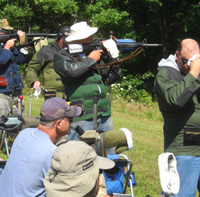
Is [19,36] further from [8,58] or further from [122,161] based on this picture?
[122,161]

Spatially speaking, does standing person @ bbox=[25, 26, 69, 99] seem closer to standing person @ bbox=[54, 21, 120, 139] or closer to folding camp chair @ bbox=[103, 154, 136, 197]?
standing person @ bbox=[54, 21, 120, 139]

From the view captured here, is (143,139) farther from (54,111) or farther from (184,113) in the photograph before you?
(54,111)

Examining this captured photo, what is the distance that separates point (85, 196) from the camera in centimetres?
267

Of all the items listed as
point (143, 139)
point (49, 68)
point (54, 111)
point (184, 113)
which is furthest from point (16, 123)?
point (143, 139)

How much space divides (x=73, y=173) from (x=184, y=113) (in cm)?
189

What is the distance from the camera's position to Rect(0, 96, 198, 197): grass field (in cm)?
604

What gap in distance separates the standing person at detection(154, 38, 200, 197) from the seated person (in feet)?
5.18

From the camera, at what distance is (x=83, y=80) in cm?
526

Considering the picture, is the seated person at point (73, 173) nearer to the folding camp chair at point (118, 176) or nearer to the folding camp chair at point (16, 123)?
the folding camp chair at point (118, 176)

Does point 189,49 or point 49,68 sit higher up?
point 189,49

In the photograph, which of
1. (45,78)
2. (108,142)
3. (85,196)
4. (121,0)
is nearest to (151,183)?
(108,142)

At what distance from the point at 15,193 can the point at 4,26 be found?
16.7ft

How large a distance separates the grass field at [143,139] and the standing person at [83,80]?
113cm

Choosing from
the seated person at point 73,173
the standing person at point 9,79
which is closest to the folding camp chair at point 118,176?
the seated person at point 73,173
